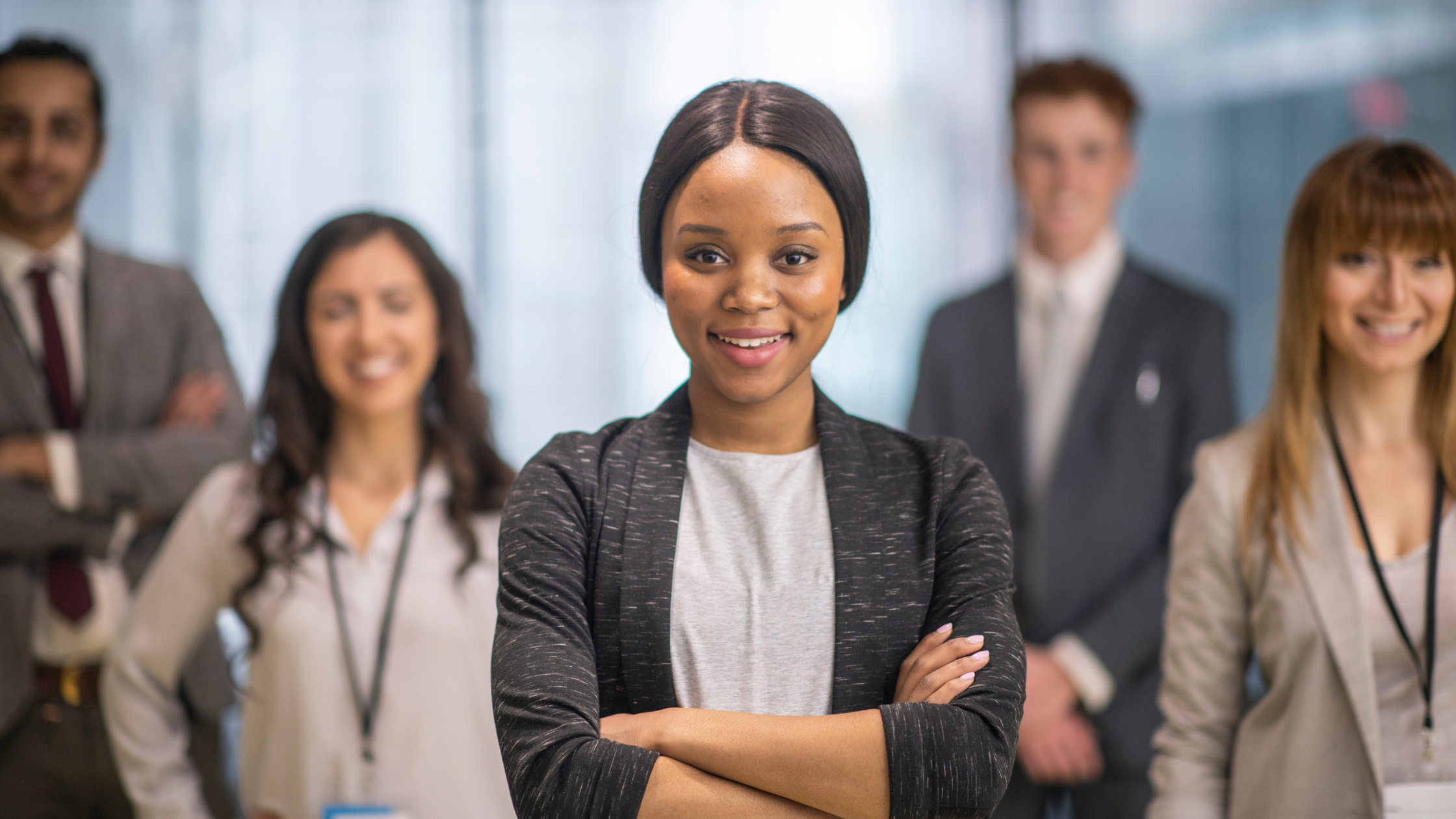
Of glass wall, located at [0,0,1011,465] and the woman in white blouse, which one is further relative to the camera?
glass wall, located at [0,0,1011,465]

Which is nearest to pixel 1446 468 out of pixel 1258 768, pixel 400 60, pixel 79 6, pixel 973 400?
pixel 1258 768

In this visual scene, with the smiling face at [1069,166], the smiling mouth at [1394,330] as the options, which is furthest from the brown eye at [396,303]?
the smiling mouth at [1394,330]

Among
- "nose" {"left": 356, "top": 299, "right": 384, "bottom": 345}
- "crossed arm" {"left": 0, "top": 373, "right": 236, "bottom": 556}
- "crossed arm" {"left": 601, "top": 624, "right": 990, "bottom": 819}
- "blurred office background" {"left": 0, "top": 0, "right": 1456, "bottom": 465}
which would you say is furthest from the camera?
"blurred office background" {"left": 0, "top": 0, "right": 1456, "bottom": 465}

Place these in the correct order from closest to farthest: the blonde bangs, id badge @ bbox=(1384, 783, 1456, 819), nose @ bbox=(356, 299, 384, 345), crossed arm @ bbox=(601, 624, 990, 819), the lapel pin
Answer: crossed arm @ bbox=(601, 624, 990, 819), id badge @ bbox=(1384, 783, 1456, 819), the blonde bangs, nose @ bbox=(356, 299, 384, 345), the lapel pin

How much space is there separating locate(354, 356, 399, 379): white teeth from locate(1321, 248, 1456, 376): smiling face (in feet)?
5.56

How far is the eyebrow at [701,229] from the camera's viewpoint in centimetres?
124

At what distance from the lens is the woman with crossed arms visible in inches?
47.4

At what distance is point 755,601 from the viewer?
1.28 meters

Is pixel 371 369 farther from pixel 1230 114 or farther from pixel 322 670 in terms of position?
pixel 1230 114

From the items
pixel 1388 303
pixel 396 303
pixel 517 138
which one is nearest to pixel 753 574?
pixel 1388 303

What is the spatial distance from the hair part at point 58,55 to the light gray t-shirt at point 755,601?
243 cm

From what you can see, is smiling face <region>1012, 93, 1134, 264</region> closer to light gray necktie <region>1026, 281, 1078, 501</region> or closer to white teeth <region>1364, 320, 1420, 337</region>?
light gray necktie <region>1026, 281, 1078, 501</region>

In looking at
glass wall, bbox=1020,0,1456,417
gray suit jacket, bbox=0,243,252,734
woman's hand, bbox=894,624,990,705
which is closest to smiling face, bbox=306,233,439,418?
gray suit jacket, bbox=0,243,252,734

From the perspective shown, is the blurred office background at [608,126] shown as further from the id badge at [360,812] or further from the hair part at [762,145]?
the hair part at [762,145]
